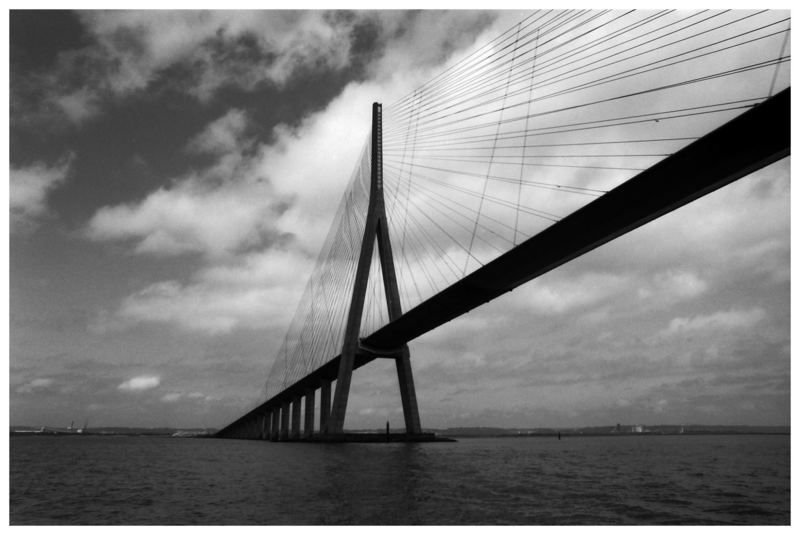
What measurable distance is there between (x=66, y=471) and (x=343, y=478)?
14.0m

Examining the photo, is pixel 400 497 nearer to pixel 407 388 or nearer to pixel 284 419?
pixel 407 388

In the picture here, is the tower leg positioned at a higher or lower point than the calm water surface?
higher

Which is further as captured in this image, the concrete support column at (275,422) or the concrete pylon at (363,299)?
the concrete support column at (275,422)

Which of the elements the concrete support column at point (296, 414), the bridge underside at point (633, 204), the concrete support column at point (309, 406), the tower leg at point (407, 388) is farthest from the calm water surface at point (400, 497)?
the concrete support column at point (296, 414)

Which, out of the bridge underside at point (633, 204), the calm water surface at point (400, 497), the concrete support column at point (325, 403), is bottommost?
the calm water surface at point (400, 497)

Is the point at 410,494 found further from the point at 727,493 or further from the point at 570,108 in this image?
A: the point at 570,108

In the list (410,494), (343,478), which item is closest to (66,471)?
(343,478)

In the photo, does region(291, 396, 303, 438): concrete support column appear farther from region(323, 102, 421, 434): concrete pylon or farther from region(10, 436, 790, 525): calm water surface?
region(10, 436, 790, 525): calm water surface

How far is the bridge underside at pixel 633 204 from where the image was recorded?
13.7 meters

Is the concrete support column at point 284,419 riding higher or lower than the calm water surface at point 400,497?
higher

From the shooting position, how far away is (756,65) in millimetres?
11625

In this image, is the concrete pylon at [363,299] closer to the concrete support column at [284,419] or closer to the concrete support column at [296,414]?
the concrete support column at [296,414]

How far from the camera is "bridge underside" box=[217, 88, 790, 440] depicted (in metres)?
13.7

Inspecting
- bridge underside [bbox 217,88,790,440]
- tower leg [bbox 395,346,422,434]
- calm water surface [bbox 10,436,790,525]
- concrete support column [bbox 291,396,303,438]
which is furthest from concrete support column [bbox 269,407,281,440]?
calm water surface [bbox 10,436,790,525]
